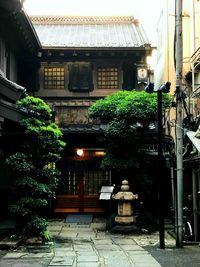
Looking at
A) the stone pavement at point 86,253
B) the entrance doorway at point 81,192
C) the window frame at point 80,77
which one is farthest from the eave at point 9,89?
the entrance doorway at point 81,192

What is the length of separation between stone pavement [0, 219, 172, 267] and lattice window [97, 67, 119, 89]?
10.1 m

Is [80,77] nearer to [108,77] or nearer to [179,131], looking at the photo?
[108,77]

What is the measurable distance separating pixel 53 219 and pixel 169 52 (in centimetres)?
1217

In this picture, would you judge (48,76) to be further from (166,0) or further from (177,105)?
(177,105)

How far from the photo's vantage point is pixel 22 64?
2431 cm

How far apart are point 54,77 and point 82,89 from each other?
1952 millimetres

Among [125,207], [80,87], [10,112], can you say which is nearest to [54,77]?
[80,87]

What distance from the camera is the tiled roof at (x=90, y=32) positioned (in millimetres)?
26672

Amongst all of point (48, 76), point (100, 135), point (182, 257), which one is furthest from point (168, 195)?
point (182, 257)

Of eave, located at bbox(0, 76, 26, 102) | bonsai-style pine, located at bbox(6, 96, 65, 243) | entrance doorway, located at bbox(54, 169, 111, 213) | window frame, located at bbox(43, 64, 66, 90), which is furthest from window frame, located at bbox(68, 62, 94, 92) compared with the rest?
eave, located at bbox(0, 76, 26, 102)

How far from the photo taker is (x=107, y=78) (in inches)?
1007

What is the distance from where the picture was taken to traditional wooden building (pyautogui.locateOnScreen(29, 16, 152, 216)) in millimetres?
24750

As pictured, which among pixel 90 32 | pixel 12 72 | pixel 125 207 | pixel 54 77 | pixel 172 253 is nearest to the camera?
pixel 172 253

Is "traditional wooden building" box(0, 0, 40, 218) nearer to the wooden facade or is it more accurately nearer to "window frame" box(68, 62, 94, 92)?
the wooden facade
